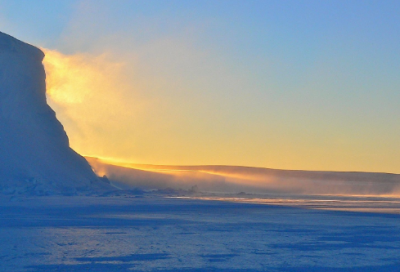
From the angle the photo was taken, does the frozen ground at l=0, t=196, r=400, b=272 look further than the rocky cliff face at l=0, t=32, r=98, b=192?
No

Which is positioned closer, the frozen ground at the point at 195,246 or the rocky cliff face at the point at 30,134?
the frozen ground at the point at 195,246

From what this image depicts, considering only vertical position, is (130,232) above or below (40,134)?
below

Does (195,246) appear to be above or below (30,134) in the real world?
below

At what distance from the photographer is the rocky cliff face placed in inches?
1188

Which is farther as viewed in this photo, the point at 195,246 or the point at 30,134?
the point at 30,134

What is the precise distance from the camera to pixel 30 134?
3303 centimetres

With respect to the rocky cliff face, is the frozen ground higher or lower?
lower

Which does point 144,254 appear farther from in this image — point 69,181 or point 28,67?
point 28,67

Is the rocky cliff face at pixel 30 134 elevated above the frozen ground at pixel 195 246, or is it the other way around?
the rocky cliff face at pixel 30 134

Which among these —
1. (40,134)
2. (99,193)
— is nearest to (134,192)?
(99,193)

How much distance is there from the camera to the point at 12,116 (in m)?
32.8

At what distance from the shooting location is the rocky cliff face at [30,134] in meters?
30.2

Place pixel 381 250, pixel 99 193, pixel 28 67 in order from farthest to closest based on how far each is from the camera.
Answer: pixel 28 67 < pixel 99 193 < pixel 381 250

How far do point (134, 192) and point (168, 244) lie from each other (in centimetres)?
2478
